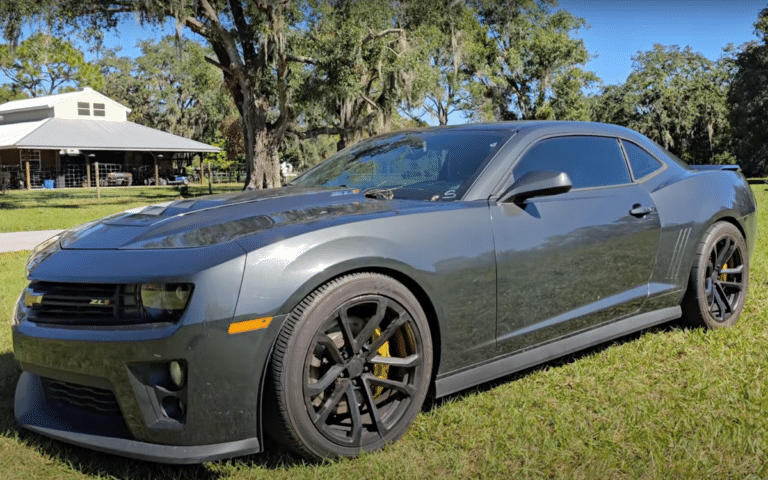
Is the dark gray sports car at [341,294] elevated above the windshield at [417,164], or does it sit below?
below

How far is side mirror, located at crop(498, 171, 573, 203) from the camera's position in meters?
3.50

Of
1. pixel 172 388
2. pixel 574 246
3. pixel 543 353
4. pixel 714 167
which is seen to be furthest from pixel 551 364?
pixel 172 388

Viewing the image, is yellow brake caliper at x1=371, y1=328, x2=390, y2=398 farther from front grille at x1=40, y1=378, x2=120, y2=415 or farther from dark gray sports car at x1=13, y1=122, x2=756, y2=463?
front grille at x1=40, y1=378, x2=120, y2=415

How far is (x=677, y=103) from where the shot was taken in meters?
57.2

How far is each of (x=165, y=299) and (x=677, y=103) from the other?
60.5 m

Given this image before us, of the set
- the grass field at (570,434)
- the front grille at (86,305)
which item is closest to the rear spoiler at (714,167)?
the grass field at (570,434)

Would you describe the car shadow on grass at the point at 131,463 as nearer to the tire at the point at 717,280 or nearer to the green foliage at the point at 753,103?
the tire at the point at 717,280

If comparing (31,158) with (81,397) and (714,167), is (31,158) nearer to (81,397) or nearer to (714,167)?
(714,167)

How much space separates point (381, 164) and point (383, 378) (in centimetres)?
148

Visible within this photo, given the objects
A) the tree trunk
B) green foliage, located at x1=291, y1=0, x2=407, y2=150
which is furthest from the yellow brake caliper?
the tree trunk

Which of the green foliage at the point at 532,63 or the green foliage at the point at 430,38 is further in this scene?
the green foliage at the point at 532,63

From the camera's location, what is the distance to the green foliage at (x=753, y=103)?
149 ft

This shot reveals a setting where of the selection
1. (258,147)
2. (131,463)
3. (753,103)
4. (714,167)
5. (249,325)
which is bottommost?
(131,463)

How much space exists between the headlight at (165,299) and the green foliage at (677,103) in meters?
58.2
